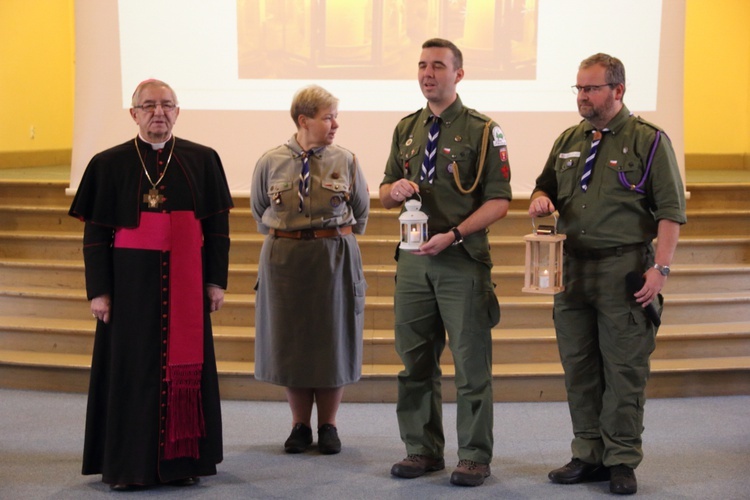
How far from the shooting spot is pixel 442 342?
3922 millimetres

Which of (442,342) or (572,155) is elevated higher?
(572,155)

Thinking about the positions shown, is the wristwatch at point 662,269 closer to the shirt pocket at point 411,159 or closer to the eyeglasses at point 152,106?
the shirt pocket at point 411,159

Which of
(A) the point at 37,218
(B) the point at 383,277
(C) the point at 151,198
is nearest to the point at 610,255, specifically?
(C) the point at 151,198

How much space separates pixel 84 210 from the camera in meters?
3.67

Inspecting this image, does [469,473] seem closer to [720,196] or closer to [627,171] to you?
[627,171]

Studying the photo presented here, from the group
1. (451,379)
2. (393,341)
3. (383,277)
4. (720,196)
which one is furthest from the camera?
(720,196)

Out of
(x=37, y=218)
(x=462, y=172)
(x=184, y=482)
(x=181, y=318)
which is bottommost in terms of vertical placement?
(x=184, y=482)

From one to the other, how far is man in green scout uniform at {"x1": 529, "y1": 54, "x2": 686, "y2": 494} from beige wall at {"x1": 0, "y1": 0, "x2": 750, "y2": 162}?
657 cm

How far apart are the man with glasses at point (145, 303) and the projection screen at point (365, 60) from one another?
3.15m

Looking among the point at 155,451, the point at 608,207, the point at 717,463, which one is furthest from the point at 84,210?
the point at 717,463

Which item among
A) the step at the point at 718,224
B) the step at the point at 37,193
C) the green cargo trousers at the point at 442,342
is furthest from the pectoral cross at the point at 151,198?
the step at the point at 718,224

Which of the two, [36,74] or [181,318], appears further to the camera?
[36,74]

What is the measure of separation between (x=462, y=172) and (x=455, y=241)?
0.29 meters

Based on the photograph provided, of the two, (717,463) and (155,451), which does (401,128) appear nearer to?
(155,451)
